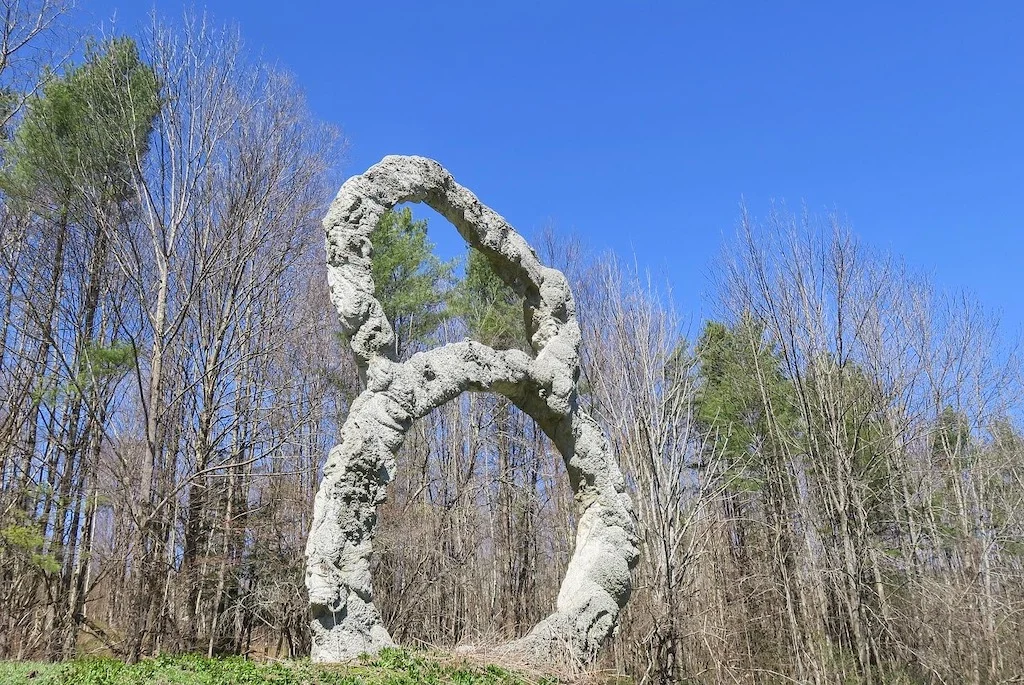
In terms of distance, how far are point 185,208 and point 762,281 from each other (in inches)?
360

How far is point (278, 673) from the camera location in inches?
179

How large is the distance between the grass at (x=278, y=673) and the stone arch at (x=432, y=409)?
0.51 metres

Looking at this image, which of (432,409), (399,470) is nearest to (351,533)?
(432,409)

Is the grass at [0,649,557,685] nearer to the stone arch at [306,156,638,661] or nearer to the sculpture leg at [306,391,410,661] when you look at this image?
the sculpture leg at [306,391,410,661]

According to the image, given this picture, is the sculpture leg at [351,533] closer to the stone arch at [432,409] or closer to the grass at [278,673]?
the stone arch at [432,409]

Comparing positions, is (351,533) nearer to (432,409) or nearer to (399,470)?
(432,409)

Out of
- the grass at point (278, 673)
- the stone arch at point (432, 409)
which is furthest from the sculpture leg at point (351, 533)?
the grass at point (278, 673)

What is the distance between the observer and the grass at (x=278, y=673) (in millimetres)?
4363

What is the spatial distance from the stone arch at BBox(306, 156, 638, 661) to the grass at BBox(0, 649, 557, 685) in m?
0.51

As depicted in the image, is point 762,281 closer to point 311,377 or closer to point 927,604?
point 927,604

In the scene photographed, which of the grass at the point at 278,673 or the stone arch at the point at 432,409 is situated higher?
the stone arch at the point at 432,409

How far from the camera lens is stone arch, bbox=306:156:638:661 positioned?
5.62m

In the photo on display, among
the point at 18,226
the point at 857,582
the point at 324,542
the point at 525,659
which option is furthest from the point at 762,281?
the point at 18,226

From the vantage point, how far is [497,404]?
51.7ft
